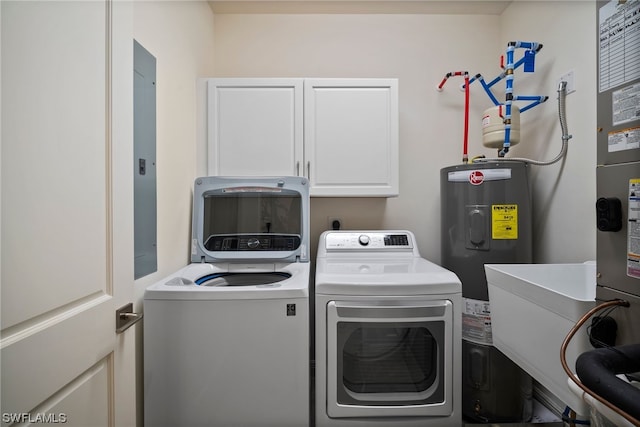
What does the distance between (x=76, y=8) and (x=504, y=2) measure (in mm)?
2619

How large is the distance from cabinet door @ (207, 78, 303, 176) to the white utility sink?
54.3 inches

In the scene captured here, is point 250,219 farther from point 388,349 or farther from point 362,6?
point 362,6

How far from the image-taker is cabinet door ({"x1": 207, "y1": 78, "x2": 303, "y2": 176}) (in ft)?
5.94

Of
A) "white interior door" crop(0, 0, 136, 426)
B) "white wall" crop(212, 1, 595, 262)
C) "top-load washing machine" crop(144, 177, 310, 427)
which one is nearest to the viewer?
"white interior door" crop(0, 0, 136, 426)

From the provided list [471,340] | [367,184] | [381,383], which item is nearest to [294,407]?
[381,383]

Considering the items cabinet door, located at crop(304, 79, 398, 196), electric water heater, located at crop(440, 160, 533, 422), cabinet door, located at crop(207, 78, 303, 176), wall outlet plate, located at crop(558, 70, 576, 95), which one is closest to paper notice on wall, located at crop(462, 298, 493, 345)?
electric water heater, located at crop(440, 160, 533, 422)

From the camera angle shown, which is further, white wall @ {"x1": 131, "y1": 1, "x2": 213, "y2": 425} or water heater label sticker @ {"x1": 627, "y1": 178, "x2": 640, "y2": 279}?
white wall @ {"x1": 131, "y1": 1, "x2": 213, "y2": 425}

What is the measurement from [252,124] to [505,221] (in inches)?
64.6

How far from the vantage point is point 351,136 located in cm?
184

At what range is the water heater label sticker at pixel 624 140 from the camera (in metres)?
0.64

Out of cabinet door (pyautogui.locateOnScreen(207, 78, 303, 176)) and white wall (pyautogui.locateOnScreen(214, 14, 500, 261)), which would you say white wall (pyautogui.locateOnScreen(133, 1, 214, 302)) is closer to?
cabinet door (pyautogui.locateOnScreen(207, 78, 303, 176))

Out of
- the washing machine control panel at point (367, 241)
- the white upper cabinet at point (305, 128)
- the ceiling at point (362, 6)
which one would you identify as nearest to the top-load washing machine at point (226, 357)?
the washing machine control panel at point (367, 241)

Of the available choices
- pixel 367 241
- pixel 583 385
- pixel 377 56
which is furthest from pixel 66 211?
pixel 377 56

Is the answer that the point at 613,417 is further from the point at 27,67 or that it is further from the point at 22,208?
the point at 27,67
